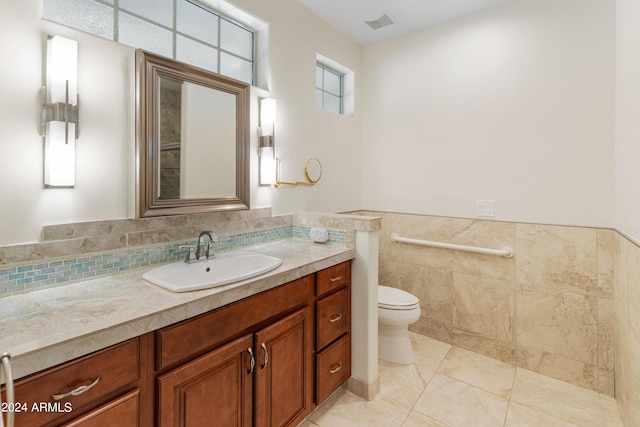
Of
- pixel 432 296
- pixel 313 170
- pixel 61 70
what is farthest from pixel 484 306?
pixel 61 70

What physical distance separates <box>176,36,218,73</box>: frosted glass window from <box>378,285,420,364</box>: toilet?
6.37 ft

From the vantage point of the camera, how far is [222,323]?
1.19 m

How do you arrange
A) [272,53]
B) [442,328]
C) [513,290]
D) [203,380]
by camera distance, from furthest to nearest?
1. [442,328]
2. [513,290]
3. [272,53]
4. [203,380]

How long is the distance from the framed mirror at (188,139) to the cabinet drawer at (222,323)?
63 cm

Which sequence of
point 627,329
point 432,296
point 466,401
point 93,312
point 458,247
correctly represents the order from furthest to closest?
Result: point 432,296 → point 458,247 → point 466,401 → point 627,329 → point 93,312

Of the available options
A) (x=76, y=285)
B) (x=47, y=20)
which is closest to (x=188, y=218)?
(x=76, y=285)

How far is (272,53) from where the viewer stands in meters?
2.11

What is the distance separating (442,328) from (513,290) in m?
0.65

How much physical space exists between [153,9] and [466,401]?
2.82m

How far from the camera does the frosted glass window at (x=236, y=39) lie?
1.95 metres

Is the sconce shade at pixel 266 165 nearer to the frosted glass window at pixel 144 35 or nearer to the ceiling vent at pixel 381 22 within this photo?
the frosted glass window at pixel 144 35

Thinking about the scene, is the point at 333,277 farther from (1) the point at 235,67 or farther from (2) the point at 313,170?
(1) the point at 235,67

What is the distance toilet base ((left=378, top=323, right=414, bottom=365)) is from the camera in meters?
2.31

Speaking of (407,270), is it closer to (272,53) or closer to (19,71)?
(272,53)
